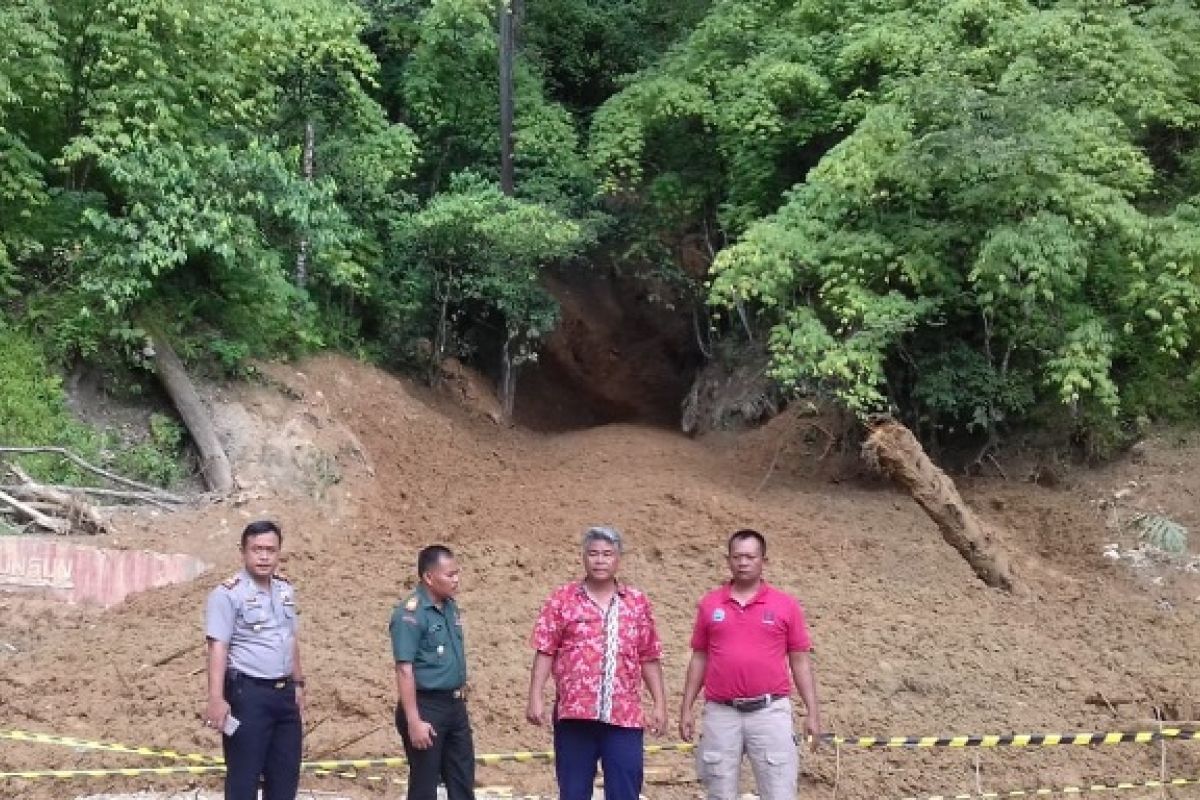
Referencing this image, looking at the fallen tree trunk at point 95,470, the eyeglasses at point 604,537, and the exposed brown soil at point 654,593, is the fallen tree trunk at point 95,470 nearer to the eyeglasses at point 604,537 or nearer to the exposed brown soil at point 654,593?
the exposed brown soil at point 654,593

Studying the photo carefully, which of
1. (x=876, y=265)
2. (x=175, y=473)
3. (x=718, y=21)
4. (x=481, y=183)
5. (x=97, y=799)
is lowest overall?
(x=97, y=799)

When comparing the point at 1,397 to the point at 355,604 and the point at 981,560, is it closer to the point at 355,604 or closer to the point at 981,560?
the point at 355,604

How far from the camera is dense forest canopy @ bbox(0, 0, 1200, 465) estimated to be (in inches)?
476

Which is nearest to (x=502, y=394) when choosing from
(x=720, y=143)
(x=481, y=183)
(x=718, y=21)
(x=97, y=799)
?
(x=481, y=183)

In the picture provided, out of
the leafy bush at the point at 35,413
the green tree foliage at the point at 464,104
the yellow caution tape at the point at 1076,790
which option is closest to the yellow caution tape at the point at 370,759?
the yellow caution tape at the point at 1076,790

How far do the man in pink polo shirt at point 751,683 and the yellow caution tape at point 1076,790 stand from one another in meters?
2.14

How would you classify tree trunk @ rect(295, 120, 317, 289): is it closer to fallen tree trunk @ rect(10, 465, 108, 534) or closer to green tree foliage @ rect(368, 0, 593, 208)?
green tree foliage @ rect(368, 0, 593, 208)

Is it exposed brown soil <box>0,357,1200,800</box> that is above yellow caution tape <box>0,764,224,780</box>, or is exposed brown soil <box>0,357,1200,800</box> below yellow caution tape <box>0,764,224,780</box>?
above

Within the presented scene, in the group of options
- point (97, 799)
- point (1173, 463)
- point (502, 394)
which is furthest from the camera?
point (502, 394)

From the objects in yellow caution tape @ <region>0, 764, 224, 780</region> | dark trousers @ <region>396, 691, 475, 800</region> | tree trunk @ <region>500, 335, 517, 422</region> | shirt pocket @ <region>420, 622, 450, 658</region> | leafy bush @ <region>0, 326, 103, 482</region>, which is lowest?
yellow caution tape @ <region>0, 764, 224, 780</region>

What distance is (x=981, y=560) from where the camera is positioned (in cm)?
1125

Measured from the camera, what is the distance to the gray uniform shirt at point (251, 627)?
5.05 meters

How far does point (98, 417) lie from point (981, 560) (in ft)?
28.6

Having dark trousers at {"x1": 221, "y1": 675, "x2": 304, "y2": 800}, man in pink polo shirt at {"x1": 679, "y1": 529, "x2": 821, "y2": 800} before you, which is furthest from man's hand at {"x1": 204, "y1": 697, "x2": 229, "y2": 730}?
man in pink polo shirt at {"x1": 679, "y1": 529, "x2": 821, "y2": 800}
